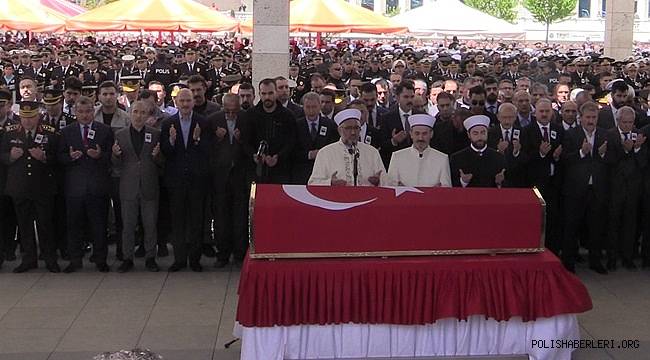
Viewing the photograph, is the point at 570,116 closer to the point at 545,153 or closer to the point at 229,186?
the point at 545,153

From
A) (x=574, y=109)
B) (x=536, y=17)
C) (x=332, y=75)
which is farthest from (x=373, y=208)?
(x=536, y=17)

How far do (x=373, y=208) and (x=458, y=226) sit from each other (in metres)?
0.67

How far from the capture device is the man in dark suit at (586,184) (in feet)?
33.7

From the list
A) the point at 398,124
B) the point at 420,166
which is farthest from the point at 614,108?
the point at 420,166

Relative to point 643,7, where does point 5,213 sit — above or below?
below

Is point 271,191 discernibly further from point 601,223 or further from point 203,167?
point 601,223

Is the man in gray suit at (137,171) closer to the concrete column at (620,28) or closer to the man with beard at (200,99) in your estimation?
the man with beard at (200,99)

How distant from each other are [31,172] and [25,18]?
17.5 metres

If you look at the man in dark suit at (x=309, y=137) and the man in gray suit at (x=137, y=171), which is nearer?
the man in gray suit at (x=137, y=171)

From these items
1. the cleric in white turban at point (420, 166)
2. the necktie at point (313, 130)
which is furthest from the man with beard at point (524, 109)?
the cleric in white turban at point (420, 166)

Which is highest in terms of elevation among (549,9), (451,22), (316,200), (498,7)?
(498,7)

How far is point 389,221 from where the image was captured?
7.05 meters

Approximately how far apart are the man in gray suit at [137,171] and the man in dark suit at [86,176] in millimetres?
165

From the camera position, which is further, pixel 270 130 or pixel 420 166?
pixel 270 130
